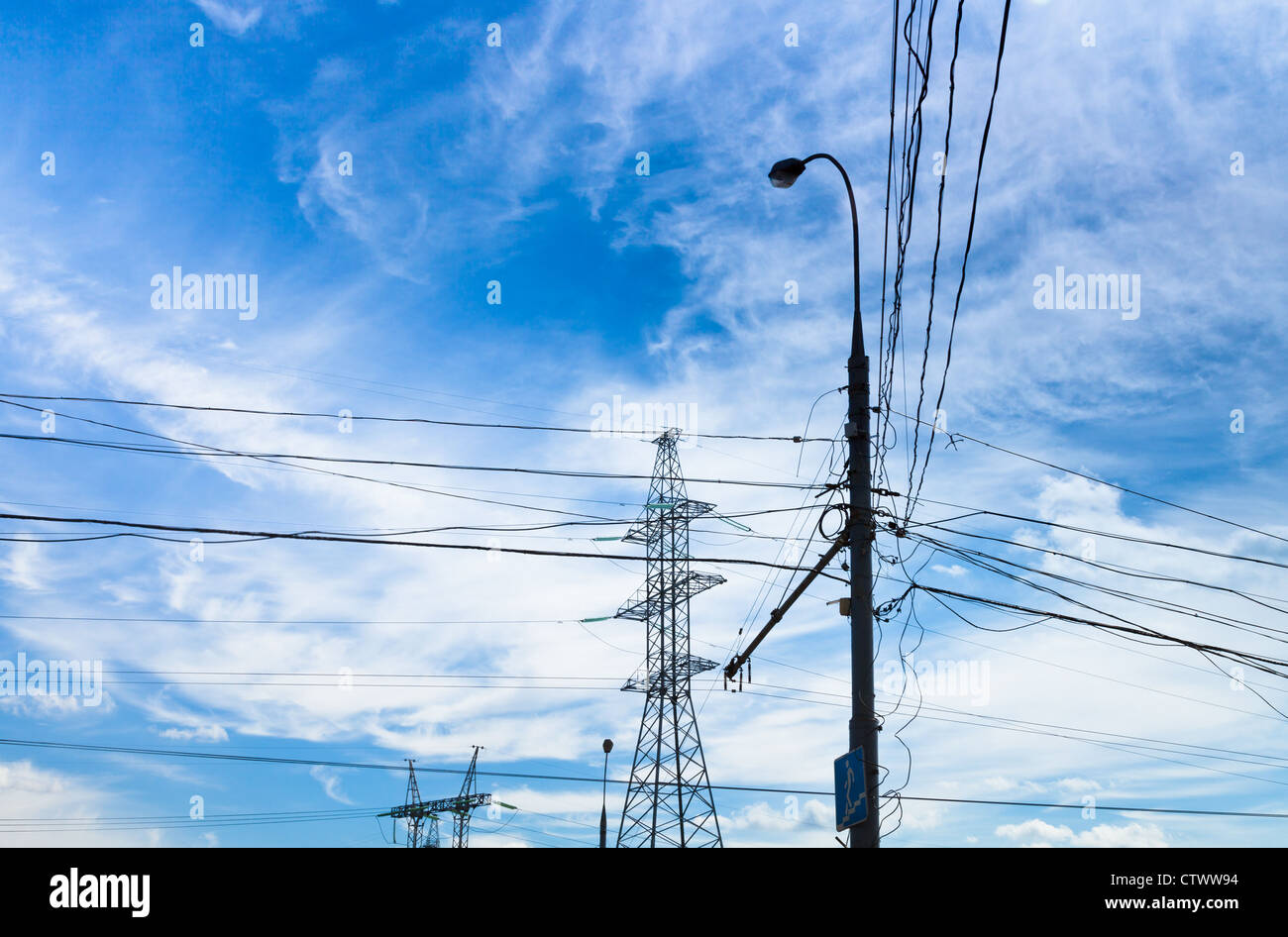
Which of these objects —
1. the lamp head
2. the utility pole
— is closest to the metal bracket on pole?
the utility pole

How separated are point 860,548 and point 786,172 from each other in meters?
4.99

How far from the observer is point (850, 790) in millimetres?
11195

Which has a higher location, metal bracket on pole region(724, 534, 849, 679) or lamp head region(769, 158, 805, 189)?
lamp head region(769, 158, 805, 189)

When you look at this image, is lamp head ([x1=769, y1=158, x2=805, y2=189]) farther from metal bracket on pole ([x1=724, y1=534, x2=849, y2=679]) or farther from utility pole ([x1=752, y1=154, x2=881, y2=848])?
metal bracket on pole ([x1=724, y1=534, x2=849, y2=679])

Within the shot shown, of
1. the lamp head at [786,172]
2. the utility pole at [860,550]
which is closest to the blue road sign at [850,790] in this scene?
the utility pole at [860,550]

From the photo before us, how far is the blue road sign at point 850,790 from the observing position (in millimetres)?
10875

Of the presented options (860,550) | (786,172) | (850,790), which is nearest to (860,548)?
(860,550)

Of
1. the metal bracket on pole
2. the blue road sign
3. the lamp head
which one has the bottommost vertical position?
the blue road sign

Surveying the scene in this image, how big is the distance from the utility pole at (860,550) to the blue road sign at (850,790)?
0.19ft

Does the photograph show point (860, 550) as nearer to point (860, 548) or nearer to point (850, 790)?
point (860, 548)

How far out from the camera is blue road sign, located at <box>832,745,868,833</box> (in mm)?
10875
